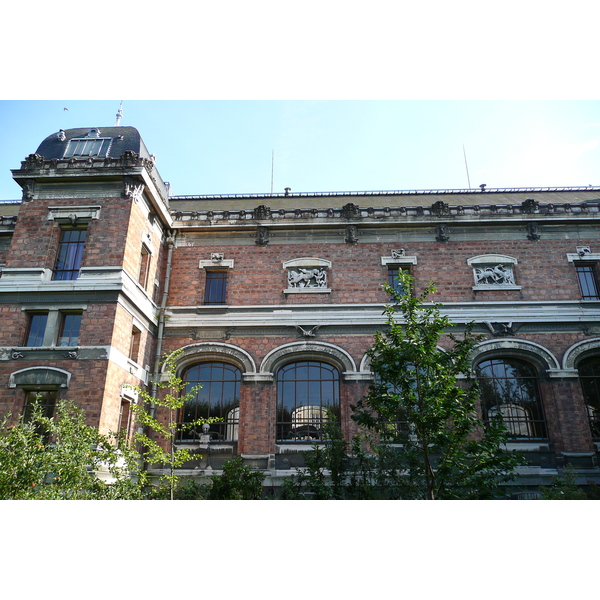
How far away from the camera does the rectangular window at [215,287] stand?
19406 millimetres

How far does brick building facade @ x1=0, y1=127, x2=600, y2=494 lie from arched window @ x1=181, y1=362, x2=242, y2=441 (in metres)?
0.05

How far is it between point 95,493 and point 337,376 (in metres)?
9.26

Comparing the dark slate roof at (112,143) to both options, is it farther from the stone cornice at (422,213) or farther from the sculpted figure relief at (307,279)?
the sculpted figure relief at (307,279)

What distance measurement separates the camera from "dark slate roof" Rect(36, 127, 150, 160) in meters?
18.3

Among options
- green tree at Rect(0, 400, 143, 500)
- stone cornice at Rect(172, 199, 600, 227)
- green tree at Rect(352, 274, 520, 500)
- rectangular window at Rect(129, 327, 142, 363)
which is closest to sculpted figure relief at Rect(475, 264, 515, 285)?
stone cornice at Rect(172, 199, 600, 227)

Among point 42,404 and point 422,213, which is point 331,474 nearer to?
point 42,404

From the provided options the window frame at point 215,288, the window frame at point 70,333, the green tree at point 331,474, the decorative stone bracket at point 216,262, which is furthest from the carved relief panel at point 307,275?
the window frame at point 70,333

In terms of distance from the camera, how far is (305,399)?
1777 centimetres

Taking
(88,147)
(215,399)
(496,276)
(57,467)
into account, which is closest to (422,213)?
A: (496,276)

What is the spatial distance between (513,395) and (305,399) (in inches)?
277

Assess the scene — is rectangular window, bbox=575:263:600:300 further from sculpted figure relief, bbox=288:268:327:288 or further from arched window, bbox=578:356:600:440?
sculpted figure relief, bbox=288:268:327:288

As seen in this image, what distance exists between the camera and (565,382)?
17.5 m

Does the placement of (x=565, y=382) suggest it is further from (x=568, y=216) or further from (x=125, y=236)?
(x=125, y=236)

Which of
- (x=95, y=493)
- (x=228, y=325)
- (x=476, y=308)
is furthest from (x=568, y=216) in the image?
(x=95, y=493)
